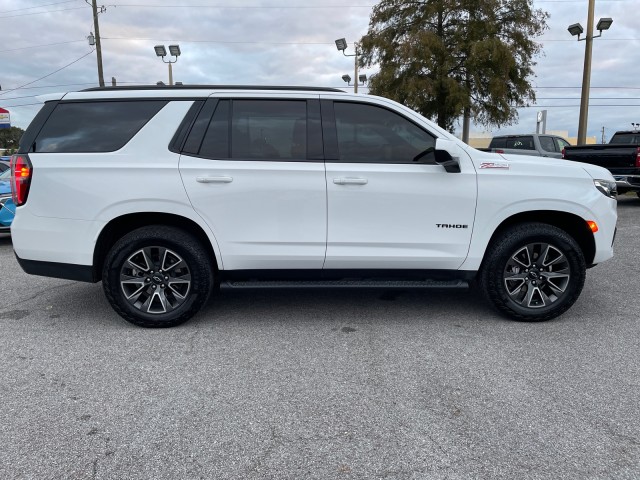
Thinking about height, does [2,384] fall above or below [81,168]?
below

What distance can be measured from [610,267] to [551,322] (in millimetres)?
2602

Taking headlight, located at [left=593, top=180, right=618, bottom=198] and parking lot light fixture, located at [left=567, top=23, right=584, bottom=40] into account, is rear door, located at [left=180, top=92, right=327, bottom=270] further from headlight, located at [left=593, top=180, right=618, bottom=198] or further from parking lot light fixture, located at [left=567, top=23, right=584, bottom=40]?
parking lot light fixture, located at [left=567, top=23, right=584, bottom=40]

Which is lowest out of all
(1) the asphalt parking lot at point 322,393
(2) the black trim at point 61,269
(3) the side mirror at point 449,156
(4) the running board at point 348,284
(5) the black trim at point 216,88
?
(1) the asphalt parking lot at point 322,393

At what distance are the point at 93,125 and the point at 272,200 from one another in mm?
1606

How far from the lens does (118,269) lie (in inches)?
161

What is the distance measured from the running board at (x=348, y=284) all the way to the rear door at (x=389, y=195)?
A: 0.15 m

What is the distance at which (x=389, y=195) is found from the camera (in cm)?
408

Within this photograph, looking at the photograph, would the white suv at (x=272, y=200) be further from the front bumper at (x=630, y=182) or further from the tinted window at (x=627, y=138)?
the tinted window at (x=627, y=138)

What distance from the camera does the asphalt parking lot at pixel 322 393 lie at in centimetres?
243

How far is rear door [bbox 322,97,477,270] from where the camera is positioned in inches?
161

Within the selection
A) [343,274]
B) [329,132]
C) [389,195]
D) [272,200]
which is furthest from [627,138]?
[272,200]

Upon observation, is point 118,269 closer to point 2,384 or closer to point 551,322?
point 2,384

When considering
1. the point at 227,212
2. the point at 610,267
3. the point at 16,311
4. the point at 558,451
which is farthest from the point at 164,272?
the point at 610,267

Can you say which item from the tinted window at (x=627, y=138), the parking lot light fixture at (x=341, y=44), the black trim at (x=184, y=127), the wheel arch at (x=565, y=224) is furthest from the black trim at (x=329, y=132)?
the parking lot light fixture at (x=341, y=44)
